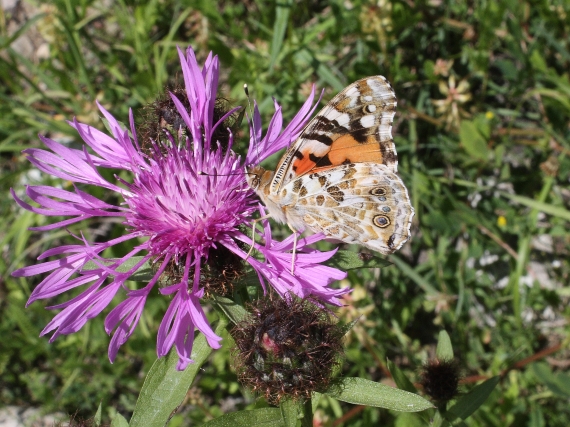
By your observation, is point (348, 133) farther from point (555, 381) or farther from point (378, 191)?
point (555, 381)

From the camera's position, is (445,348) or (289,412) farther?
(445,348)

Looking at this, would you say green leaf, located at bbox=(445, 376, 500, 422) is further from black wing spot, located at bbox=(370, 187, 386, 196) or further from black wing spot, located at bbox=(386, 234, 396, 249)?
black wing spot, located at bbox=(370, 187, 386, 196)

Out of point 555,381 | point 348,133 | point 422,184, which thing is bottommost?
point 555,381

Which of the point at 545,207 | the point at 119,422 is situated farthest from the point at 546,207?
the point at 119,422

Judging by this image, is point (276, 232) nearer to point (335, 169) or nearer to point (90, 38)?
point (335, 169)

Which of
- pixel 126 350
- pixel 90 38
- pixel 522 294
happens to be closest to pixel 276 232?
pixel 126 350
